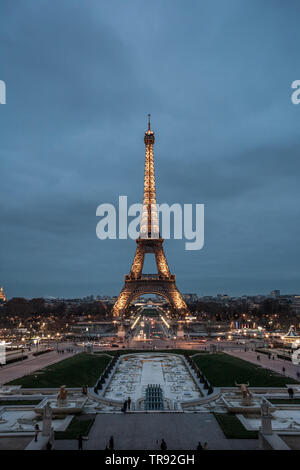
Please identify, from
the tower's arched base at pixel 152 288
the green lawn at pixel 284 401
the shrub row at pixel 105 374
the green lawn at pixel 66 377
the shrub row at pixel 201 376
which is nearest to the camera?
the green lawn at pixel 284 401

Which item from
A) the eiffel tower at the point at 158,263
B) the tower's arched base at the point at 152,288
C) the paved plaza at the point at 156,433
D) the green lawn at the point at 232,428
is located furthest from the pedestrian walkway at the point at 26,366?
the eiffel tower at the point at 158,263

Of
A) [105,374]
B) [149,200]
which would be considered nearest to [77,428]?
[105,374]

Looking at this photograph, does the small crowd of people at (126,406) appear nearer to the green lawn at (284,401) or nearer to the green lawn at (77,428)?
the green lawn at (77,428)

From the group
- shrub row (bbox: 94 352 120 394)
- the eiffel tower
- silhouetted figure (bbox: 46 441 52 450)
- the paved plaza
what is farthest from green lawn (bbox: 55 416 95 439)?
the eiffel tower

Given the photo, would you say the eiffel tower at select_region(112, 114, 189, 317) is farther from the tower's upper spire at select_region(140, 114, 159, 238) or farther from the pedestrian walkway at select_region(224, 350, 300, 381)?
the pedestrian walkway at select_region(224, 350, 300, 381)

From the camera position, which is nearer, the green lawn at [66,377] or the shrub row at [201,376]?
the shrub row at [201,376]
